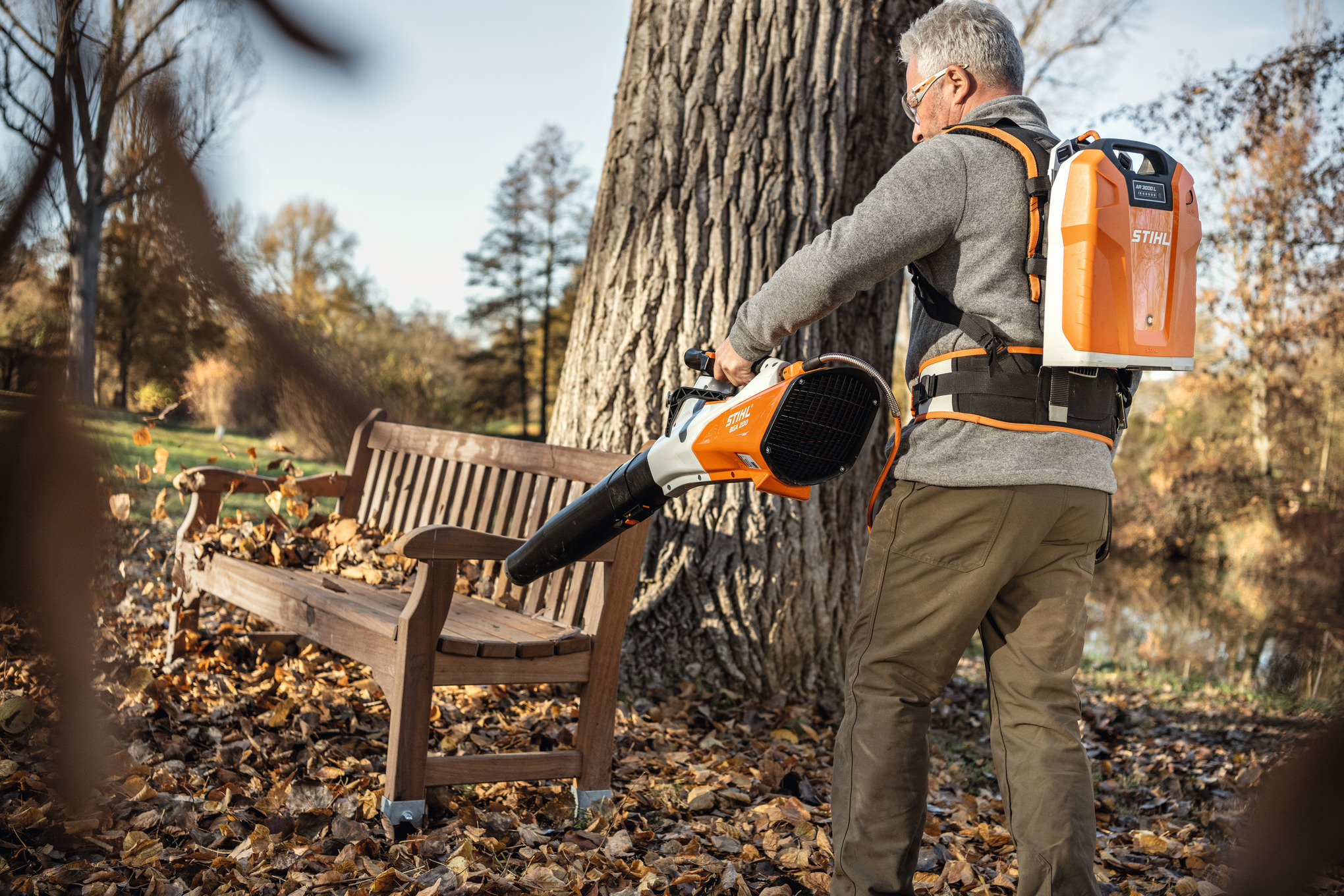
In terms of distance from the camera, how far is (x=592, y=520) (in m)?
2.15

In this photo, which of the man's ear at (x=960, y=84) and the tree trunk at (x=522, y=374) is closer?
the man's ear at (x=960, y=84)

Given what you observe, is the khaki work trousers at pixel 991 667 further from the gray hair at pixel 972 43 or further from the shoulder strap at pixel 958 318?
the gray hair at pixel 972 43

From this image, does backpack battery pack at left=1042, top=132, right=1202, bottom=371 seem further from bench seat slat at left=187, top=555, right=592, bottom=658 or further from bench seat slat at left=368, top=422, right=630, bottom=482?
bench seat slat at left=187, top=555, right=592, bottom=658

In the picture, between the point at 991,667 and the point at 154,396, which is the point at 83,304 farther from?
the point at 991,667

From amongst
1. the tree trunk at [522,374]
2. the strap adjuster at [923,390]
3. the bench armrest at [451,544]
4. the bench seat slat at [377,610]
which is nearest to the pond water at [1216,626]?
the strap adjuster at [923,390]

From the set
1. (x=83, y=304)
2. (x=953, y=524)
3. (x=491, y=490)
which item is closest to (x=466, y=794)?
(x=491, y=490)

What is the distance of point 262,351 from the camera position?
147 centimetres

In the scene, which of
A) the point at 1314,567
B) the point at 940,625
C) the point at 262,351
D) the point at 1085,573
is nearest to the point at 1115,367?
the point at 1085,573

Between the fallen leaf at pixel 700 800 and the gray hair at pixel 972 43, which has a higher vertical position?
the gray hair at pixel 972 43

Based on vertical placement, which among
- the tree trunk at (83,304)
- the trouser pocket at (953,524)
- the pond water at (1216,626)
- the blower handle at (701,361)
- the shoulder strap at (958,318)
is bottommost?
the pond water at (1216,626)

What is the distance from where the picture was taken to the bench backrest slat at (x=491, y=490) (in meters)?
2.81

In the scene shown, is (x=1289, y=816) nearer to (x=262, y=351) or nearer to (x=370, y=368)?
(x=262, y=351)

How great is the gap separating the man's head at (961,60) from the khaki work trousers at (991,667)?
32.3 inches

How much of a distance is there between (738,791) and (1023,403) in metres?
1.59
